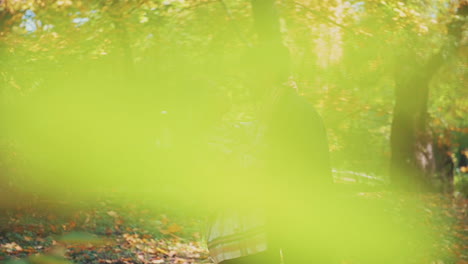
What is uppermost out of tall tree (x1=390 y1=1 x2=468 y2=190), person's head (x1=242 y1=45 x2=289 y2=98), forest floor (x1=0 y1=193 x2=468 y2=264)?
tall tree (x1=390 y1=1 x2=468 y2=190)

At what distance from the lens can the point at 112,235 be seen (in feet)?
35.6

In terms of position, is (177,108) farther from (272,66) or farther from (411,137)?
(272,66)

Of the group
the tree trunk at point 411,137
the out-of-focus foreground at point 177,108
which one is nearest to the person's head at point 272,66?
the out-of-focus foreground at point 177,108

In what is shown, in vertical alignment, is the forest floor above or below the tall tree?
below

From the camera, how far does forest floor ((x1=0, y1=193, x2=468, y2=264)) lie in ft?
30.0

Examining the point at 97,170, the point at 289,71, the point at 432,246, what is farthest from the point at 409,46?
the point at 289,71

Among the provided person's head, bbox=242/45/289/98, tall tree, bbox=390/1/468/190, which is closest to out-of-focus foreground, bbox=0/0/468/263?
tall tree, bbox=390/1/468/190

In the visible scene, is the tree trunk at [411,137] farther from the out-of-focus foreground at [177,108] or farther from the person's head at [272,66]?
the person's head at [272,66]

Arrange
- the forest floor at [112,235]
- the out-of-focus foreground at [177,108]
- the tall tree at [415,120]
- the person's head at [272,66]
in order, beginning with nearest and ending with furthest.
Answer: the person's head at [272,66]
the forest floor at [112,235]
the out-of-focus foreground at [177,108]
the tall tree at [415,120]

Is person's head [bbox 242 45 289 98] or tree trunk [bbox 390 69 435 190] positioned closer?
person's head [bbox 242 45 289 98]

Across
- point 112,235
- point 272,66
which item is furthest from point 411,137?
point 272,66

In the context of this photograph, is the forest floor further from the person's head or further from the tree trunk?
the person's head

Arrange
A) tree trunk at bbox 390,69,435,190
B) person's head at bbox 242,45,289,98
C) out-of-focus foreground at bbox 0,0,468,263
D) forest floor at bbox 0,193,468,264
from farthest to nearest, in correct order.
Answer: tree trunk at bbox 390,69,435,190 → out-of-focus foreground at bbox 0,0,468,263 → forest floor at bbox 0,193,468,264 → person's head at bbox 242,45,289,98

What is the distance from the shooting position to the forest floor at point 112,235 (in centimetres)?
916
